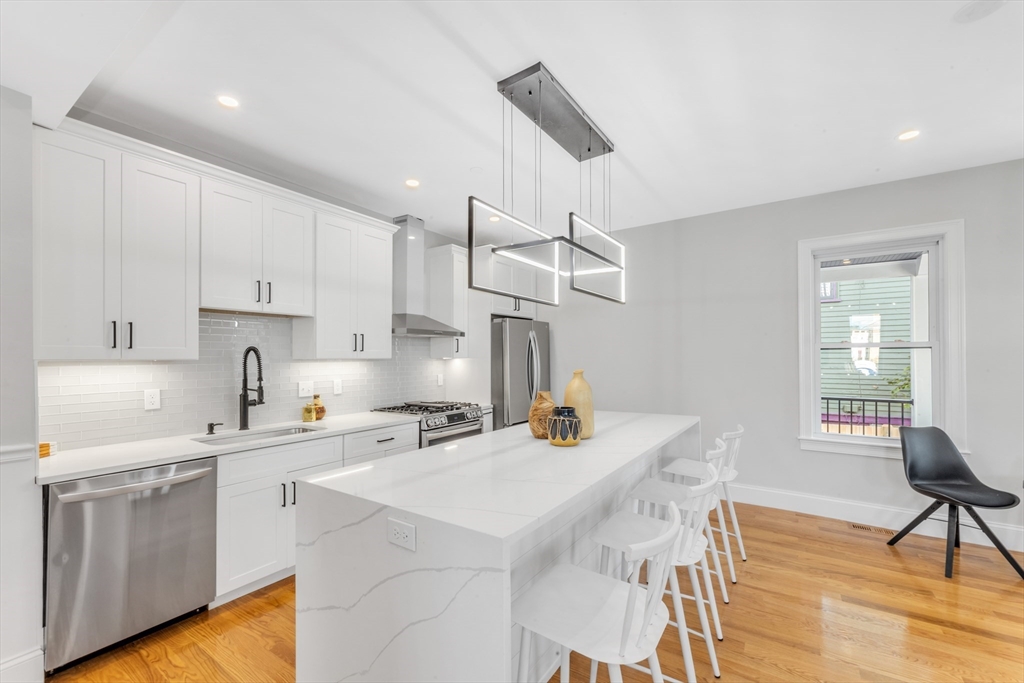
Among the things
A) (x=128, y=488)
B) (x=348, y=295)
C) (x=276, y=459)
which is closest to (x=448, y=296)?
(x=348, y=295)

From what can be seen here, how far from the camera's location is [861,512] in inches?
143

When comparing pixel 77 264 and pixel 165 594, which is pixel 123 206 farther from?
pixel 165 594

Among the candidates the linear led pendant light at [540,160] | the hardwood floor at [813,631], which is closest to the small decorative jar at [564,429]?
the linear led pendant light at [540,160]

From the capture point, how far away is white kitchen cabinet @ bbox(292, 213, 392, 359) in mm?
3271

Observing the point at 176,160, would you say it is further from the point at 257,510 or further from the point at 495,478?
the point at 495,478

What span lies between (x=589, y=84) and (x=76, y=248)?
257 centimetres

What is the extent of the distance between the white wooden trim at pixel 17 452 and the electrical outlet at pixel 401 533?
5.54 ft

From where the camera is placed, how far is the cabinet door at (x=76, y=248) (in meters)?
2.00

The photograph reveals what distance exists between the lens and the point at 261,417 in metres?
3.13

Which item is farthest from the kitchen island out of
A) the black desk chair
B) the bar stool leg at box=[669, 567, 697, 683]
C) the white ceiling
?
the black desk chair

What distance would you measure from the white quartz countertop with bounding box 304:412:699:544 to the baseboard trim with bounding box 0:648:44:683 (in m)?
1.48

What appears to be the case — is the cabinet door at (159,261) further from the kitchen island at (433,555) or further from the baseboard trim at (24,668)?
the kitchen island at (433,555)

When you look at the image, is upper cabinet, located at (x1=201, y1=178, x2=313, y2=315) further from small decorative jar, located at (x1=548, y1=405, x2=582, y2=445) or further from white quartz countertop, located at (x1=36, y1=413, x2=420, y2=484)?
small decorative jar, located at (x1=548, y1=405, x2=582, y2=445)

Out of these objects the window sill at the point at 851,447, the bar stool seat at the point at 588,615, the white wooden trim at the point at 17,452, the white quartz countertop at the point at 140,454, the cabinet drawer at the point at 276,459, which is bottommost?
the window sill at the point at 851,447
